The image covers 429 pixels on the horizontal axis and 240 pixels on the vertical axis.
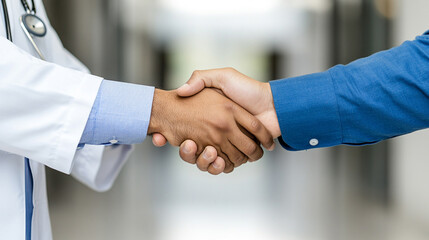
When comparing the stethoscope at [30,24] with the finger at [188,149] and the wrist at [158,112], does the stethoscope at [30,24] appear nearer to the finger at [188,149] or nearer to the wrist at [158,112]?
the wrist at [158,112]

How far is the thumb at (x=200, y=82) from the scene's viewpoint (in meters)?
1.16

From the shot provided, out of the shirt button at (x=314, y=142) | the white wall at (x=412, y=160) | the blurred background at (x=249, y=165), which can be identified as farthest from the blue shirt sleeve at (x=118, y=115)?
the white wall at (x=412, y=160)

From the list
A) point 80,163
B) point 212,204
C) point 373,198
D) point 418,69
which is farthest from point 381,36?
point 80,163

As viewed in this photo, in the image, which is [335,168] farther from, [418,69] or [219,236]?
[418,69]

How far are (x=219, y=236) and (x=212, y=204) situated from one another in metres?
1.02

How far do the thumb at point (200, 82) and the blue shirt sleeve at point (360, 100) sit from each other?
22cm

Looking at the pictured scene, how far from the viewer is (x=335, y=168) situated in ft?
16.0

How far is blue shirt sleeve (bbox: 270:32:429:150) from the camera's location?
A: 3.26 ft

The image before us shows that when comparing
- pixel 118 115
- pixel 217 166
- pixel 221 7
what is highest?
pixel 221 7

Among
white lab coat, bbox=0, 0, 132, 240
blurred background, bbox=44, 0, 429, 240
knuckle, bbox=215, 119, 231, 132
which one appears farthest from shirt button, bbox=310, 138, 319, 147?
blurred background, bbox=44, 0, 429, 240

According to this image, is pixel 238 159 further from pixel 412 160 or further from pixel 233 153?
pixel 412 160

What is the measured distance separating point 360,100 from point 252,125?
32cm

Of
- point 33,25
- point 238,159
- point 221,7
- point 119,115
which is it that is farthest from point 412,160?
point 221,7

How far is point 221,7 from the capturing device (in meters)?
6.80
